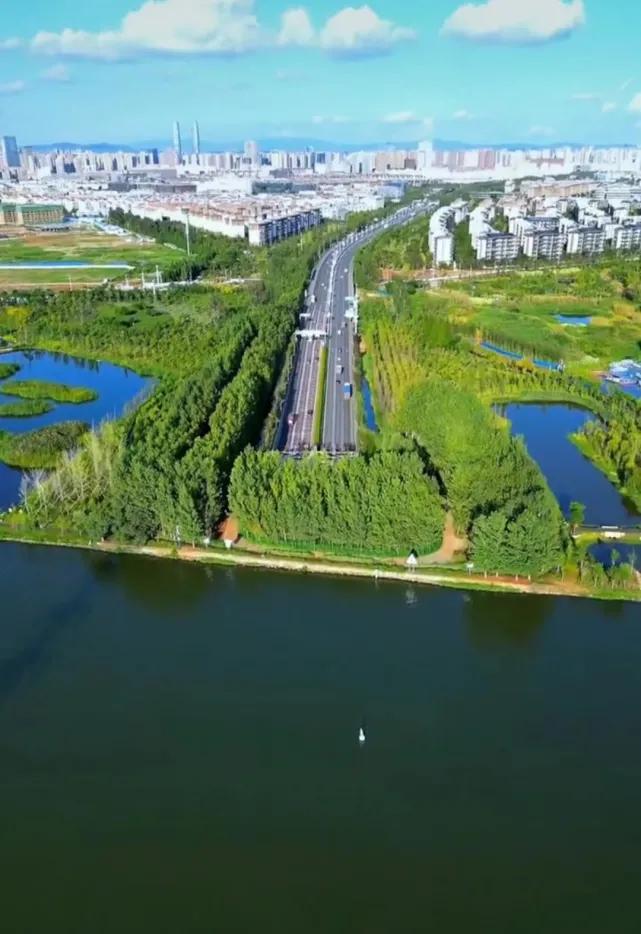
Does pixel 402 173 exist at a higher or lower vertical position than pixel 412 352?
higher

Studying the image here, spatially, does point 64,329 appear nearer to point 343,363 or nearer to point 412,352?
point 343,363

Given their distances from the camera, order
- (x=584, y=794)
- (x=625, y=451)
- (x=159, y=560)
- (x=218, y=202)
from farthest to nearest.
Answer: (x=218, y=202)
(x=625, y=451)
(x=159, y=560)
(x=584, y=794)

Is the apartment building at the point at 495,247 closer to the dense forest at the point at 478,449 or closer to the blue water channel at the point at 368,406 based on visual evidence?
the dense forest at the point at 478,449

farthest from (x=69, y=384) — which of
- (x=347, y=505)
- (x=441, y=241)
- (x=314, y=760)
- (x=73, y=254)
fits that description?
(x=73, y=254)

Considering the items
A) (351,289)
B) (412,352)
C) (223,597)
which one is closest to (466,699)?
(223,597)

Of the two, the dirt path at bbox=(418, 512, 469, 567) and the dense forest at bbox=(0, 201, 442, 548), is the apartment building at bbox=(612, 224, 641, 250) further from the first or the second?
the dirt path at bbox=(418, 512, 469, 567)

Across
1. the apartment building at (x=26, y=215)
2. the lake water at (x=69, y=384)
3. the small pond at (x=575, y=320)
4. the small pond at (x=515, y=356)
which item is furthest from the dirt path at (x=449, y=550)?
the apartment building at (x=26, y=215)
